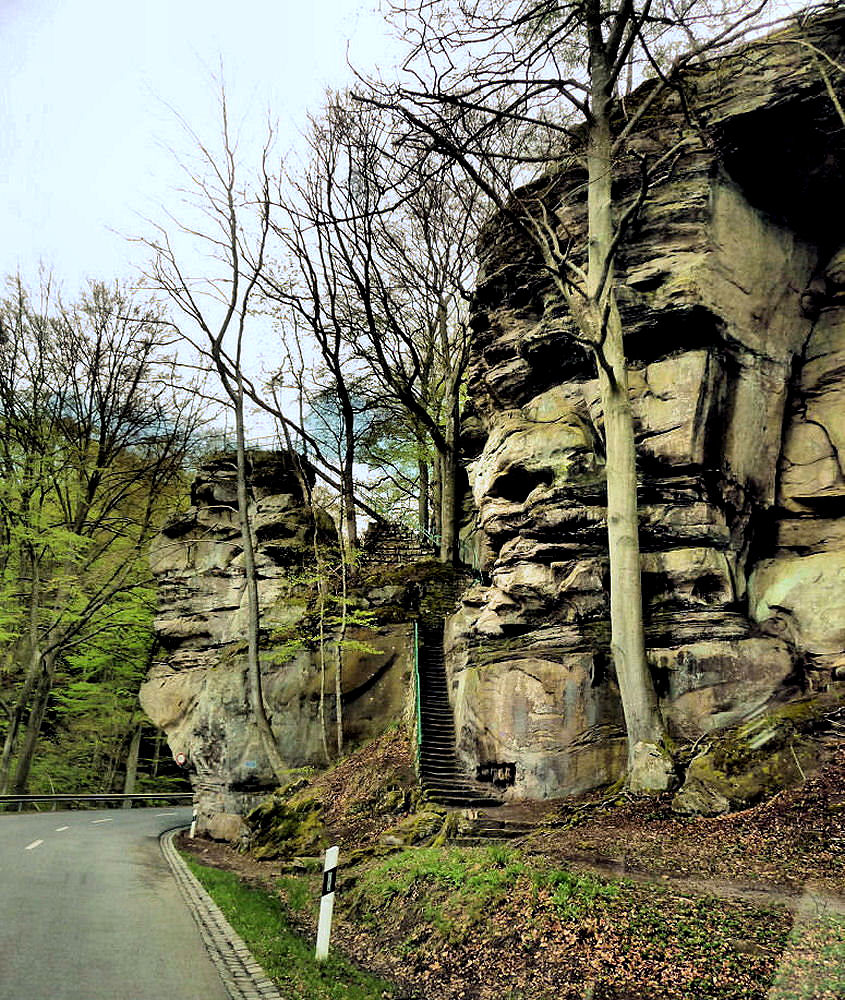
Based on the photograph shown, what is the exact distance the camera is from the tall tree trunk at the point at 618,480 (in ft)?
37.3

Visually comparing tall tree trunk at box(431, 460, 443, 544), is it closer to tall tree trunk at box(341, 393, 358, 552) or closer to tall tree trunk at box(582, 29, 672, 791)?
tall tree trunk at box(341, 393, 358, 552)

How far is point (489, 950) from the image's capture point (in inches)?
270

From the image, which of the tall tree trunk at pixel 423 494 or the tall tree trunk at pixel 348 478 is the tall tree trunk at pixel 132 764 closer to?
the tall tree trunk at pixel 348 478

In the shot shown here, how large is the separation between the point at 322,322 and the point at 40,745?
20.7m

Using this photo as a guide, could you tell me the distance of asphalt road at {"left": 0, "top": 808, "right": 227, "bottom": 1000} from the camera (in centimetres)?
592

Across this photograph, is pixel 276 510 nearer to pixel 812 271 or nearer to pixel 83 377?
pixel 83 377

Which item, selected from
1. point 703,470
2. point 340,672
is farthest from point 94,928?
point 340,672

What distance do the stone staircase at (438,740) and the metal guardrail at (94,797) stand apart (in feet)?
43.5

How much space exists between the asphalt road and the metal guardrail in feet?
26.5

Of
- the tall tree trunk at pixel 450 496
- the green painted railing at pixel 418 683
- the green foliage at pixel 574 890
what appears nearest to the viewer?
the green foliage at pixel 574 890

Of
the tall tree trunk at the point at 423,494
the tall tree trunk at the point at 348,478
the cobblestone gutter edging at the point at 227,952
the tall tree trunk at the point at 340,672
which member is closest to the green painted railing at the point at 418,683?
the tall tree trunk at the point at 340,672

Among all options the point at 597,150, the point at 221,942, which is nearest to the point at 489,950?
the point at 221,942

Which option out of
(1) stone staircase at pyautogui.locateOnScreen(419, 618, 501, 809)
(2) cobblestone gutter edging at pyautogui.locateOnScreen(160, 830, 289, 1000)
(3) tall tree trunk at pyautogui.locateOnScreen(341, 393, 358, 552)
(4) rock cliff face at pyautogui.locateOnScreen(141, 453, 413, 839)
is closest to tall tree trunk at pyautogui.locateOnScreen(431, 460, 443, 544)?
(3) tall tree trunk at pyautogui.locateOnScreen(341, 393, 358, 552)

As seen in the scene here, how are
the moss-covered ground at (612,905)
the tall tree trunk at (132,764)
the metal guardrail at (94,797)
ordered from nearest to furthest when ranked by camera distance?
the moss-covered ground at (612,905)
the metal guardrail at (94,797)
the tall tree trunk at (132,764)
